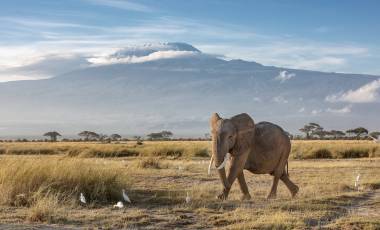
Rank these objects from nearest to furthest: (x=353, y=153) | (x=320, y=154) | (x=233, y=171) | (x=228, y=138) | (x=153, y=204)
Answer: (x=153, y=204), (x=228, y=138), (x=233, y=171), (x=320, y=154), (x=353, y=153)

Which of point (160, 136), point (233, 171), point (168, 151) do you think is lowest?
point (160, 136)

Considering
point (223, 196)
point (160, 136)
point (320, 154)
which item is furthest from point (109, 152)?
point (160, 136)

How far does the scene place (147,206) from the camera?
1372cm

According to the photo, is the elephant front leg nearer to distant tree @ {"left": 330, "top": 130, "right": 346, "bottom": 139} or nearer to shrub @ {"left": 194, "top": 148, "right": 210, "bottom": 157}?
shrub @ {"left": 194, "top": 148, "right": 210, "bottom": 157}

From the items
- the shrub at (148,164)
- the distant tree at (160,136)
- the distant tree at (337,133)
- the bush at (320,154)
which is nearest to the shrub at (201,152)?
the bush at (320,154)

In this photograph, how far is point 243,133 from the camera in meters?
14.7

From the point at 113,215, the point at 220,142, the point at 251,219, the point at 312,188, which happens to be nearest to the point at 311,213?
the point at 251,219

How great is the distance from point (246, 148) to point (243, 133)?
0.34m

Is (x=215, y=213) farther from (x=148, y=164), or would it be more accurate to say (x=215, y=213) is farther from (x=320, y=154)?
(x=320, y=154)

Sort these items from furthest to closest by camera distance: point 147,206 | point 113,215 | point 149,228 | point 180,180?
point 180,180 < point 147,206 < point 113,215 < point 149,228

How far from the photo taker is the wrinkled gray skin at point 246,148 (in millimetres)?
14125

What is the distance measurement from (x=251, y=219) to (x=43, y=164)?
5.71 meters

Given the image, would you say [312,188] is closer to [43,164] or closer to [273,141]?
[273,141]

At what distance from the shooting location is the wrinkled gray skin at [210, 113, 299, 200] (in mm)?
14125
